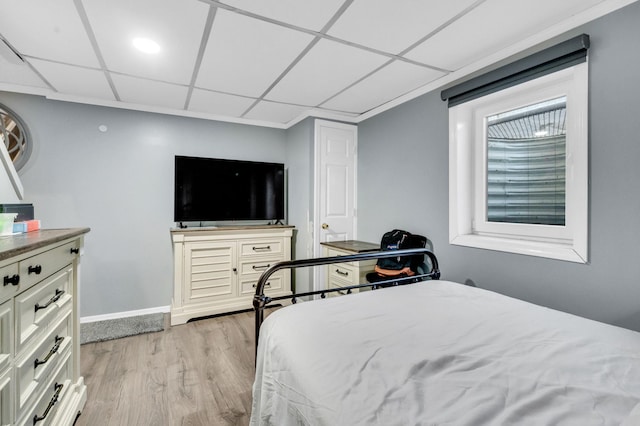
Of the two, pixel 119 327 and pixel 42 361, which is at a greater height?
pixel 42 361

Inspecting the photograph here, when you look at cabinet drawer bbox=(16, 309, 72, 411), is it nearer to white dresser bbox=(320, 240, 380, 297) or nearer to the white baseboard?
the white baseboard

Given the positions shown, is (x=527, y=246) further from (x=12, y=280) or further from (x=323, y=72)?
(x=12, y=280)

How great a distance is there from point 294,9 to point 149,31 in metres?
0.94

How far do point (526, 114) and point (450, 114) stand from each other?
1.71ft

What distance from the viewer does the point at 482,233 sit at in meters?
2.39

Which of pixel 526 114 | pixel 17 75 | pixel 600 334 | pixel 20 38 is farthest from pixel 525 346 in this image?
pixel 17 75

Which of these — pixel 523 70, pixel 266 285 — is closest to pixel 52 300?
pixel 266 285

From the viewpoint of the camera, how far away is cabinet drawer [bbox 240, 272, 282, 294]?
11.3 ft

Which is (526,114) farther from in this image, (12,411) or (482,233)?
(12,411)

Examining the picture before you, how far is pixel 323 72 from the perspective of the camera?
95.3 inches

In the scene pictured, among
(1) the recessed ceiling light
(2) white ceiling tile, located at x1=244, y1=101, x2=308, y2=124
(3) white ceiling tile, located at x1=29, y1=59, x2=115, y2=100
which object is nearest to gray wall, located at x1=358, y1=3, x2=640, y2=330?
(2) white ceiling tile, located at x1=244, y1=101, x2=308, y2=124

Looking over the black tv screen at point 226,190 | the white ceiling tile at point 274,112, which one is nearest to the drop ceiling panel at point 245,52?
the white ceiling tile at point 274,112

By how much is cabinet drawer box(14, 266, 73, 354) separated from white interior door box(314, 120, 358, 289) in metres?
2.26

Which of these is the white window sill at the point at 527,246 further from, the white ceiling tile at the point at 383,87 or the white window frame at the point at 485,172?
the white ceiling tile at the point at 383,87
